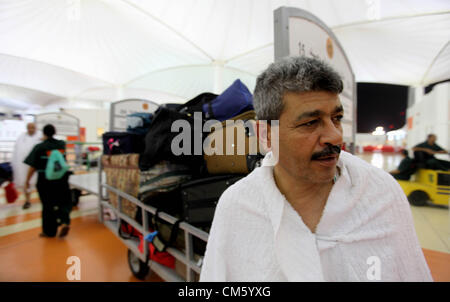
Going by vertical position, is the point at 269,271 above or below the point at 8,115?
below

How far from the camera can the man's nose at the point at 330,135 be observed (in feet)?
1.93

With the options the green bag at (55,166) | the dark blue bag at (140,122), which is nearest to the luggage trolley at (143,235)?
the green bag at (55,166)

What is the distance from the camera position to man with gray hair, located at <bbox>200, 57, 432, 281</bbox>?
0.56m

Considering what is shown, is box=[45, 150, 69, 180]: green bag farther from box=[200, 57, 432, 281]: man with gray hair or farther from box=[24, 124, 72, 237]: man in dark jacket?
box=[200, 57, 432, 281]: man with gray hair

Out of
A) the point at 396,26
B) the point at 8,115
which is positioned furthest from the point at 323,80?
the point at 396,26

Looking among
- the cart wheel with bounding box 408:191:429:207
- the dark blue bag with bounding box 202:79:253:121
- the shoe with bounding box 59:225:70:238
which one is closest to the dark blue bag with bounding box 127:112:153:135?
the dark blue bag with bounding box 202:79:253:121

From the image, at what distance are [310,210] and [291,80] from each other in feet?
1.41

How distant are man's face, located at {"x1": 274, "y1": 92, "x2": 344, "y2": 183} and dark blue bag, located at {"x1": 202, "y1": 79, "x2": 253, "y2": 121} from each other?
0.59 m

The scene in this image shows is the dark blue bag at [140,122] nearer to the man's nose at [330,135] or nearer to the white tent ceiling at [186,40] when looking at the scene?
the white tent ceiling at [186,40]

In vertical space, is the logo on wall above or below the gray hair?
above

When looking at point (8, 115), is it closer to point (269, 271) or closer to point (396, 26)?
point (269, 271)

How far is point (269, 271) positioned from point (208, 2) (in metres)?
11.1

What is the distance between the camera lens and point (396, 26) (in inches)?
367

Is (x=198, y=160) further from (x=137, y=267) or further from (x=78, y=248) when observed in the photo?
(x=78, y=248)
